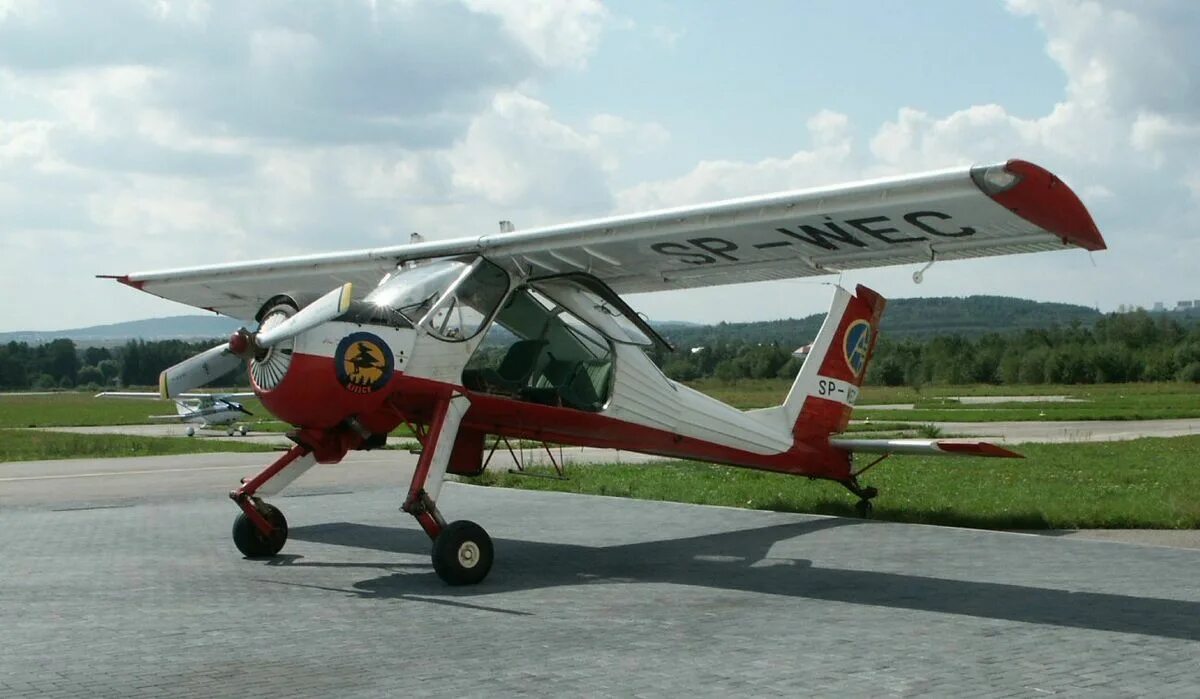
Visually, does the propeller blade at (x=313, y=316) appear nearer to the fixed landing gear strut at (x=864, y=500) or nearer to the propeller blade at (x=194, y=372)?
the propeller blade at (x=194, y=372)

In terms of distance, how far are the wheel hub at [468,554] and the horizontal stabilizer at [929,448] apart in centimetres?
503

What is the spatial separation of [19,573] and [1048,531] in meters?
9.78

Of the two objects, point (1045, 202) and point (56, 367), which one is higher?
point (56, 367)

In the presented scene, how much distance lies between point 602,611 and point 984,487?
956 cm

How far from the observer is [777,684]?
5.82 m

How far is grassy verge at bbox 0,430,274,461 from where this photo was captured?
26.6 metres

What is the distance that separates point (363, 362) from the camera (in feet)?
31.3

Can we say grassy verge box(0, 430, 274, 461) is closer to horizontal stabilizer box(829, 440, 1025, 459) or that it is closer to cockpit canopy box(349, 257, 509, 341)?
horizontal stabilizer box(829, 440, 1025, 459)

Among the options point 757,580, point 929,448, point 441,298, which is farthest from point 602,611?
point 929,448

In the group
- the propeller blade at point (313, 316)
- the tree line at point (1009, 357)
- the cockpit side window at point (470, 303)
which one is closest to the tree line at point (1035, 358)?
the tree line at point (1009, 357)

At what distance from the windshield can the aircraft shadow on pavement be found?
225 cm

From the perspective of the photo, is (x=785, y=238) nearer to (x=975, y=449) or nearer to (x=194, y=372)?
(x=975, y=449)

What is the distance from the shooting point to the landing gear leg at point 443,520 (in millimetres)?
9102

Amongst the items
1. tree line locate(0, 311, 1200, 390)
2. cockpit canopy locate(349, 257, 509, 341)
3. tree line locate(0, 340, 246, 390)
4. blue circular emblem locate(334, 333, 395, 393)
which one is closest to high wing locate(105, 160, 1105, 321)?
cockpit canopy locate(349, 257, 509, 341)
